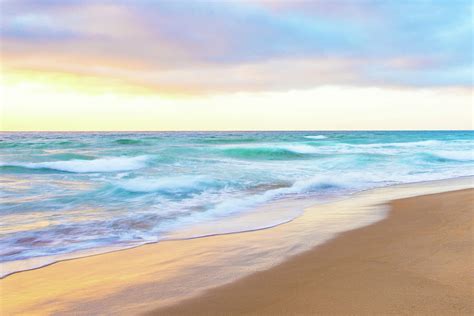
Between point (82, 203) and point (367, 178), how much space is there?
7.59m

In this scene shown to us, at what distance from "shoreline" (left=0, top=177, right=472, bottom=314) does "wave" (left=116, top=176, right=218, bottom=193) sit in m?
4.62

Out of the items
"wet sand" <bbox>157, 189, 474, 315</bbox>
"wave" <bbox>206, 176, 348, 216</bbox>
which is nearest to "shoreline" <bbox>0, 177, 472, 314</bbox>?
"wet sand" <bbox>157, 189, 474, 315</bbox>

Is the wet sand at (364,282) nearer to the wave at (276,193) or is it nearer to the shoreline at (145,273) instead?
the shoreline at (145,273)

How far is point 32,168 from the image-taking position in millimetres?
14766

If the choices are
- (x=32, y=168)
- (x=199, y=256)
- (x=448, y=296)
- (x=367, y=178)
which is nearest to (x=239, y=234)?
(x=199, y=256)

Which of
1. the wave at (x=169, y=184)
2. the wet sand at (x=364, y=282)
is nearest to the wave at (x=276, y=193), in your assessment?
the wave at (x=169, y=184)

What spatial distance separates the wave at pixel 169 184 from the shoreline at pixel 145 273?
462 cm

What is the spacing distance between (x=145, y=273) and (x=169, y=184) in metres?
6.43

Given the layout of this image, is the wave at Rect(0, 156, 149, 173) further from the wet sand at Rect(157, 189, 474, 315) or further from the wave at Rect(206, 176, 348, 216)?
the wet sand at Rect(157, 189, 474, 315)

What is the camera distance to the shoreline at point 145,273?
3030 millimetres

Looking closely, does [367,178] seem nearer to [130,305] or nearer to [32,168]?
[130,305]

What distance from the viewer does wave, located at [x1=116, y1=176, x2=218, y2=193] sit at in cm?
937

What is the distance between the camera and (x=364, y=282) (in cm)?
→ 315

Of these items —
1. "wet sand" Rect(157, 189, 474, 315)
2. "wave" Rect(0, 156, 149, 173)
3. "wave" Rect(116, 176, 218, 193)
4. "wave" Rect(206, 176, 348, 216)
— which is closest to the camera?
"wet sand" Rect(157, 189, 474, 315)
